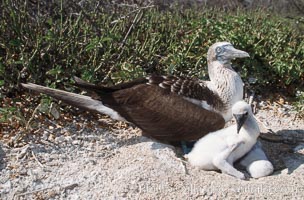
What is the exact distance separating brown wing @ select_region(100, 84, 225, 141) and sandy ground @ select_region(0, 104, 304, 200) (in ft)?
0.49

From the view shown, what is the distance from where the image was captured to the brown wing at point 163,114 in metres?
3.45

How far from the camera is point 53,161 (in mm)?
3330

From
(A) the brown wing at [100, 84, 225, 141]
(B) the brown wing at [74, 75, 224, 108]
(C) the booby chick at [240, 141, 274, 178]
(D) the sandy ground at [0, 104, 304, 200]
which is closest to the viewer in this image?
(D) the sandy ground at [0, 104, 304, 200]

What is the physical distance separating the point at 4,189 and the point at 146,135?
1.13 meters

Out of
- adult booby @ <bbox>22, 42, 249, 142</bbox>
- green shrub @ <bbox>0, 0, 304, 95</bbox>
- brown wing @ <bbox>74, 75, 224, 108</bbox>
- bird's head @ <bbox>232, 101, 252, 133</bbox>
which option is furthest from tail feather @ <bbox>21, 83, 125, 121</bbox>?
bird's head @ <bbox>232, 101, 252, 133</bbox>

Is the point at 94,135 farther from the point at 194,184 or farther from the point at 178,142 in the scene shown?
the point at 194,184

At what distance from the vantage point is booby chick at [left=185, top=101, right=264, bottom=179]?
3.24 metres

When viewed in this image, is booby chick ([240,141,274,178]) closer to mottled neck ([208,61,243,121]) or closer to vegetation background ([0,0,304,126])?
mottled neck ([208,61,243,121])

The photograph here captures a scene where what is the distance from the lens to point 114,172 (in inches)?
128

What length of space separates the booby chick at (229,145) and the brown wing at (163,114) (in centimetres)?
12

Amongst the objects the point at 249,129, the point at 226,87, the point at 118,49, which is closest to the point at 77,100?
the point at 118,49

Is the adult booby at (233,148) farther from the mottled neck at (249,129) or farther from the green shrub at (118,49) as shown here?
the green shrub at (118,49)

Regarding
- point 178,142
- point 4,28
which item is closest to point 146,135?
point 178,142

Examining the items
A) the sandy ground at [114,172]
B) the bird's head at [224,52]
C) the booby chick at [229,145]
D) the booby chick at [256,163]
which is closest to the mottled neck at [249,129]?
the booby chick at [229,145]
